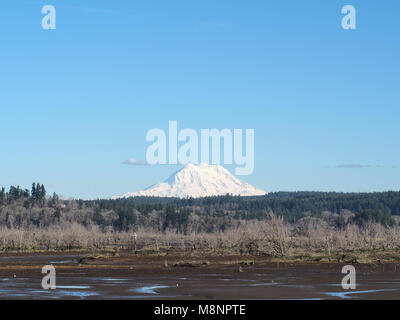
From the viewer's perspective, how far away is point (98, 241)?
285ft

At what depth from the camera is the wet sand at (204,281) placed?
93.6 feet

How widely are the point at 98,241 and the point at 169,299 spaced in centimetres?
6100

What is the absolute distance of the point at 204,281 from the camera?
35.3m

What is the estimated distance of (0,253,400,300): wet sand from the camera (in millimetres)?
28531

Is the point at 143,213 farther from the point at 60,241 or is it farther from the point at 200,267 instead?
the point at 200,267

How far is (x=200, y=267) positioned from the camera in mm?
46094

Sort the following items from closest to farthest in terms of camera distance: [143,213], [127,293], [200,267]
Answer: [127,293] → [200,267] → [143,213]
